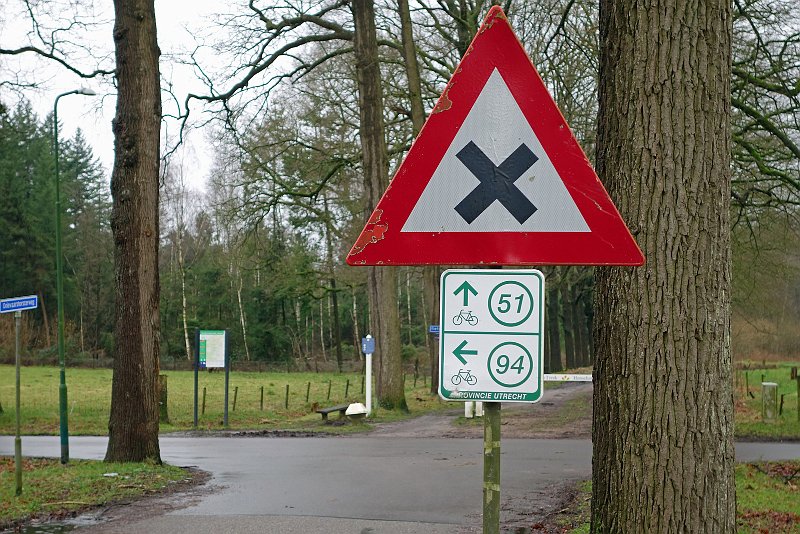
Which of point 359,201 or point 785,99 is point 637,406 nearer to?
point 785,99

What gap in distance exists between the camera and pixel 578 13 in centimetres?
1975

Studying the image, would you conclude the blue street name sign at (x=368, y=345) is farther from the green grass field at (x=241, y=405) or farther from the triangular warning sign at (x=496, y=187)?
the triangular warning sign at (x=496, y=187)

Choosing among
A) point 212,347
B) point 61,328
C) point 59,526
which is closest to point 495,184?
point 59,526

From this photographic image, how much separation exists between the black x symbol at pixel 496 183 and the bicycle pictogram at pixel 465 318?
1.16ft

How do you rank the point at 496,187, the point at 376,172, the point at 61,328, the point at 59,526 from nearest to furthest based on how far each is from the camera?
the point at 496,187, the point at 59,526, the point at 61,328, the point at 376,172

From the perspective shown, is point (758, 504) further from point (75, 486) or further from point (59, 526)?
point (75, 486)

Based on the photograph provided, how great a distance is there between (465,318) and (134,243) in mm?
11238

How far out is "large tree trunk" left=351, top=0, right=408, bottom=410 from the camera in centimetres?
2453

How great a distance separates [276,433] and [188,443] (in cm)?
250

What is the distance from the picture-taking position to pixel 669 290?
396cm

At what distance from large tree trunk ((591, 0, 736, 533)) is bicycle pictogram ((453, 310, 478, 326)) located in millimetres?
1016

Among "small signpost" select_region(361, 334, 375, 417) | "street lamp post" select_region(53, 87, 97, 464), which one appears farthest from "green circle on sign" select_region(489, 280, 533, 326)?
"small signpost" select_region(361, 334, 375, 417)

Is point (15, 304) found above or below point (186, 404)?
above

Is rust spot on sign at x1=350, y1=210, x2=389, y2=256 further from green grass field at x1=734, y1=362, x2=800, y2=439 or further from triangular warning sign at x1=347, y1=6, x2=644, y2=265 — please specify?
green grass field at x1=734, y1=362, x2=800, y2=439
